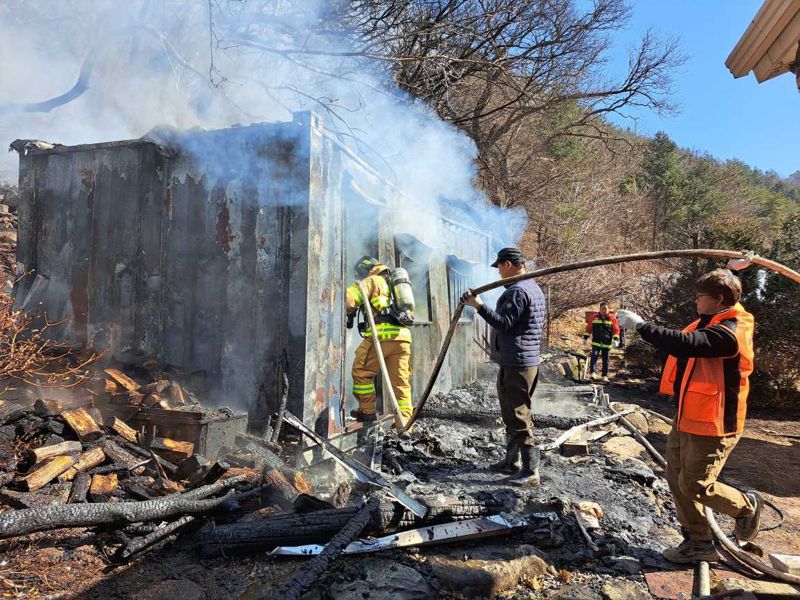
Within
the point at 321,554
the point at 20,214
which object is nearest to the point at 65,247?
the point at 20,214

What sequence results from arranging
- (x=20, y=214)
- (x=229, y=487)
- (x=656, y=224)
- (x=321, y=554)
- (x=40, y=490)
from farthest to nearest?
(x=656, y=224) → (x=20, y=214) → (x=229, y=487) → (x=40, y=490) → (x=321, y=554)

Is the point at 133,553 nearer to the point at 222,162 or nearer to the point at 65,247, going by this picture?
the point at 222,162

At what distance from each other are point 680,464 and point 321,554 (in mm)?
2393

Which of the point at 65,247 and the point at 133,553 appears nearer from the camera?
the point at 133,553

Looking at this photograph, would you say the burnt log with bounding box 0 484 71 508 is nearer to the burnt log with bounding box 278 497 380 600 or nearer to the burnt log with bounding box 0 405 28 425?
the burnt log with bounding box 0 405 28 425

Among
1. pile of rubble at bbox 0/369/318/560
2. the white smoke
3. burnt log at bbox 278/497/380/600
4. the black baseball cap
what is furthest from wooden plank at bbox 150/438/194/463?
the white smoke

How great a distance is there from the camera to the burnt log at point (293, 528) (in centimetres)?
291

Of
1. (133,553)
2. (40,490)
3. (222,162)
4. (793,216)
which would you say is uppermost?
(793,216)

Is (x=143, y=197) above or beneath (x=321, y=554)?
above

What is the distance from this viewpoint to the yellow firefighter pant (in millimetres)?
5398

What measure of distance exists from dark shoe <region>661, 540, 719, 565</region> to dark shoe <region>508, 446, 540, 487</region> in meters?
1.35

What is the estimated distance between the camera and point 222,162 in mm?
4957

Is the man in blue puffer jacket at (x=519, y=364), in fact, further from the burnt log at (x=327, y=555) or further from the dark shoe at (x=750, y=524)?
the burnt log at (x=327, y=555)

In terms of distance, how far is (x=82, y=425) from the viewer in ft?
12.2
